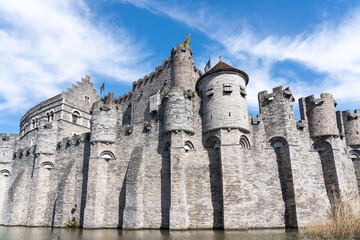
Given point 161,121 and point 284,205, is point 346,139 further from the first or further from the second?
point 161,121

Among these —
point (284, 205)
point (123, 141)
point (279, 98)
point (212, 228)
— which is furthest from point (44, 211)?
point (279, 98)

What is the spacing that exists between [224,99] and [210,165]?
4.45 meters

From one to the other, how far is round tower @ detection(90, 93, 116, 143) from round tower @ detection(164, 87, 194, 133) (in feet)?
16.0

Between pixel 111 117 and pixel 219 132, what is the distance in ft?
28.7

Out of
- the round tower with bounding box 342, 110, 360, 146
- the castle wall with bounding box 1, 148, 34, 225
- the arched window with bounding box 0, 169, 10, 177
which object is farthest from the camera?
the arched window with bounding box 0, 169, 10, 177

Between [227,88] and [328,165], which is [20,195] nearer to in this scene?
[227,88]

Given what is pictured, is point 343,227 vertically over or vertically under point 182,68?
under

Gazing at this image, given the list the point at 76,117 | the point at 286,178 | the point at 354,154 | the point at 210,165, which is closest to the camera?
the point at 286,178

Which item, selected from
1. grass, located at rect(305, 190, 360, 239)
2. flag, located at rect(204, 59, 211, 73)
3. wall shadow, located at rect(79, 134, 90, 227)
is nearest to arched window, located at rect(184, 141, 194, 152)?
wall shadow, located at rect(79, 134, 90, 227)

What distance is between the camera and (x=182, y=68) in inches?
987

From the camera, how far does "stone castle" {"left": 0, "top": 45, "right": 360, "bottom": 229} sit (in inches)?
666

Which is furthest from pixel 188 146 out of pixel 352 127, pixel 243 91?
pixel 352 127

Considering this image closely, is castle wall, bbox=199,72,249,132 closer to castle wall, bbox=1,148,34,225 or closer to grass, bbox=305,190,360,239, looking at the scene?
grass, bbox=305,190,360,239

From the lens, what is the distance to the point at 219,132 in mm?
18156
